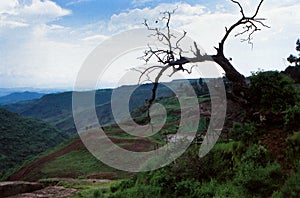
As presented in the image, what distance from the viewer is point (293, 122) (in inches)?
372

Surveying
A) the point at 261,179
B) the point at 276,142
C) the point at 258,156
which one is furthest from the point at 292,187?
the point at 276,142

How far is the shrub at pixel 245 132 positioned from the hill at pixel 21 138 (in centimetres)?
4932

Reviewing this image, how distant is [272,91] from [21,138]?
218 ft

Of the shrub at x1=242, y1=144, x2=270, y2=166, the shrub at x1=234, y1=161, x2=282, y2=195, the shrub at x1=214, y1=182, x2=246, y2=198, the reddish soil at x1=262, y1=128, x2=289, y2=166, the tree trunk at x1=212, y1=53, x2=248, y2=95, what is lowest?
the shrub at x1=214, y1=182, x2=246, y2=198

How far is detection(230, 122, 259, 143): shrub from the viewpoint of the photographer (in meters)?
9.87

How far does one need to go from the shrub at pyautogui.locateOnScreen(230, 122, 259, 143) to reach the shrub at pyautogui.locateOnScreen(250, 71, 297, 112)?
100 cm

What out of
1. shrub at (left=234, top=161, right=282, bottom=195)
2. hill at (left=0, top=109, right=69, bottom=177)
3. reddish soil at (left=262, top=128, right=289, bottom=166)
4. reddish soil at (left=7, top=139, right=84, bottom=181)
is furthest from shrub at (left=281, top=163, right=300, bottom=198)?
hill at (left=0, top=109, right=69, bottom=177)

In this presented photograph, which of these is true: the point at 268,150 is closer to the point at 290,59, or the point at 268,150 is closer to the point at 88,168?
the point at 88,168

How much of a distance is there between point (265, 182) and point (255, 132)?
8.06ft

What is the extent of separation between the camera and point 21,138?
6881cm

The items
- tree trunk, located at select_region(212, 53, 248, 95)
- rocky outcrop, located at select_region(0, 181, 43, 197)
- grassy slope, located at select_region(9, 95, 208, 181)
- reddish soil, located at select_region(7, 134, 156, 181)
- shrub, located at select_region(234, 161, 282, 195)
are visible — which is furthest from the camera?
reddish soil, located at select_region(7, 134, 156, 181)

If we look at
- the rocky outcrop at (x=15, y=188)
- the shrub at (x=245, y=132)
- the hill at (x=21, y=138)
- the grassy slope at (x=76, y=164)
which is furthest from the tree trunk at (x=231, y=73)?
the hill at (x=21, y=138)

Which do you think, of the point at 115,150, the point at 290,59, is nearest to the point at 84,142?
the point at 115,150

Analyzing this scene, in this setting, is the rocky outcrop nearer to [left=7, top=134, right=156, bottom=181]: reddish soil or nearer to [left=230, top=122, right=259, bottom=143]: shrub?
[left=7, top=134, right=156, bottom=181]: reddish soil
